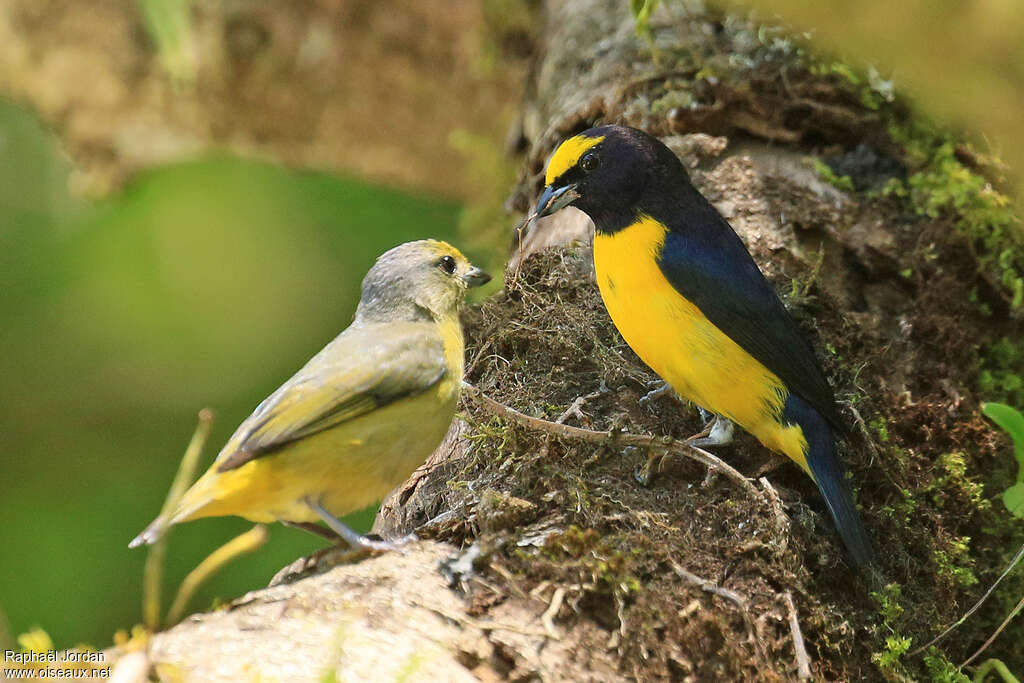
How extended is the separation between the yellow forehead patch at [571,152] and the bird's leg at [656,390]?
857mm

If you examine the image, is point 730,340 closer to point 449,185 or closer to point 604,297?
point 604,297

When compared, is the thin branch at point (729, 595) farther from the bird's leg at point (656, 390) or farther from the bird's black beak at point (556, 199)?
the bird's black beak at point (556, 199)

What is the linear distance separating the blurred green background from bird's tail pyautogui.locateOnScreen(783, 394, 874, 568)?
419 centimetres

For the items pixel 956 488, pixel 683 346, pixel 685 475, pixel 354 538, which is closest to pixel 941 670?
pixel 956 488

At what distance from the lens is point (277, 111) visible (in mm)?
6441

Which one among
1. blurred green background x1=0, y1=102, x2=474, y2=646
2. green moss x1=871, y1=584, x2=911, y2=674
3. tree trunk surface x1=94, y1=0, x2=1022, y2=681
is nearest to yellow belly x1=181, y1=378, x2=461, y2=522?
tree trunk surface x1=94, y1=0, x2=1022, y2=681

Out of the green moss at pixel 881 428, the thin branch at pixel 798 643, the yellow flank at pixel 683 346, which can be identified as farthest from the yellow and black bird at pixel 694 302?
the thin branch at pixel 798 643

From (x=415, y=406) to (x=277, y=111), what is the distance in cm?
362

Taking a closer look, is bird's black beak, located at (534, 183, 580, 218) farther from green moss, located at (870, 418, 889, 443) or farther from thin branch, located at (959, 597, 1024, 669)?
thin branch, located at (959, 597, 1024, 669)

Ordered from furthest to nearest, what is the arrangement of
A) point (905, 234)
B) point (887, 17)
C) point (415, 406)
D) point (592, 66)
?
point (592, 66) < point (905, 234) < point (415, 406) < point (887, 17)

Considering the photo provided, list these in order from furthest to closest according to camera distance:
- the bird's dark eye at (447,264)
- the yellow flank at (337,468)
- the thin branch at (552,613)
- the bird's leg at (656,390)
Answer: the bird's dark eye at (447,264)
the bird's leg at (656,390)
the yellow flank at (337,468)
the thin branch at (552,613)

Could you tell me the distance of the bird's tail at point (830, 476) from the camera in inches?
127

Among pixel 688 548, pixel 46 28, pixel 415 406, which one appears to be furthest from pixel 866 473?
pixel 46 28

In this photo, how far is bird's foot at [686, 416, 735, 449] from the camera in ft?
12.0
